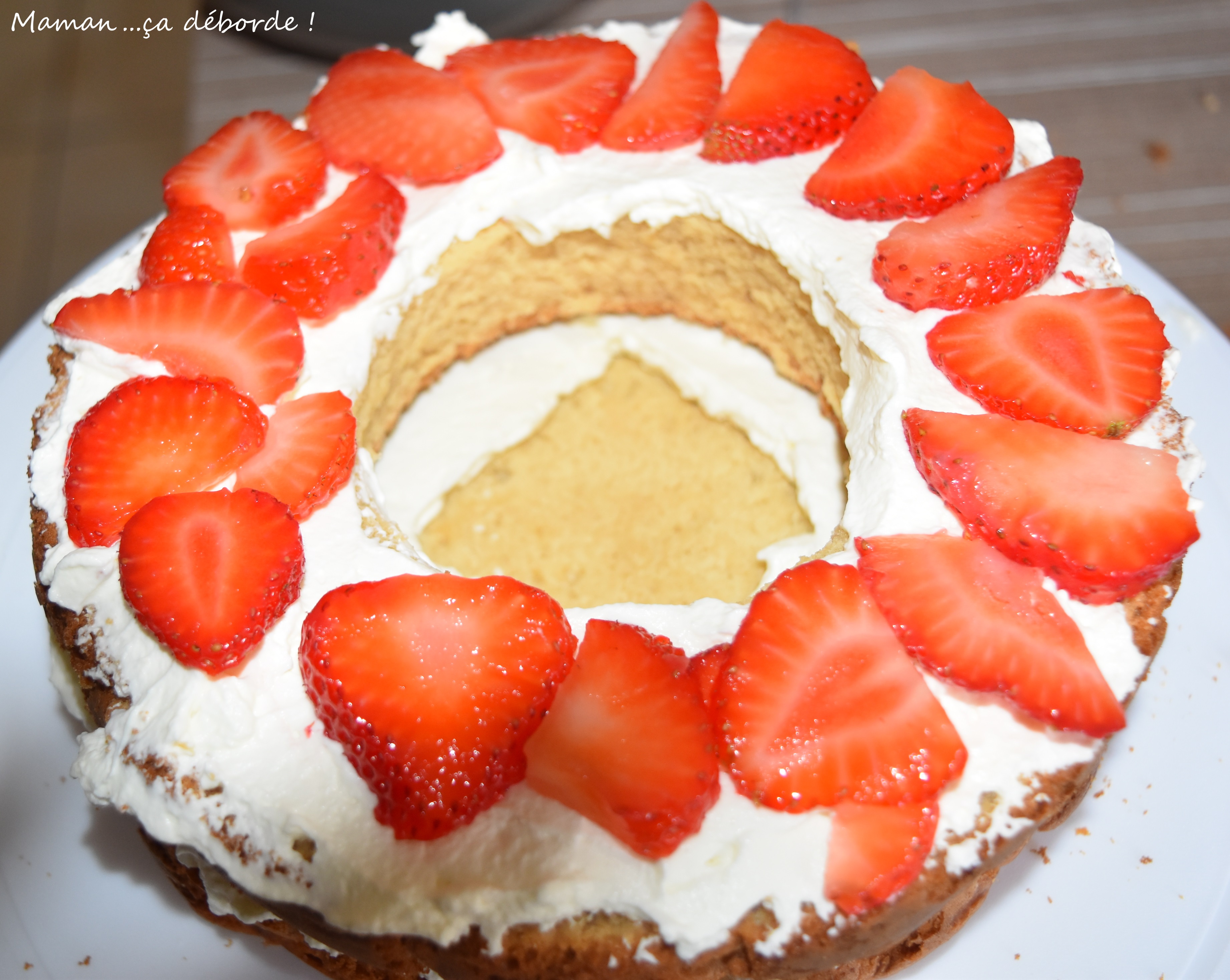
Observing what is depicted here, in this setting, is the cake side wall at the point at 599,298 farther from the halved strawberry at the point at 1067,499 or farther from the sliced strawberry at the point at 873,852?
the sliced strawberry at the point at 873,852

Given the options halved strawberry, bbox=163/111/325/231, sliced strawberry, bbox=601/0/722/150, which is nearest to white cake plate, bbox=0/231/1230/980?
halved strawberry, bbox=163/111/325/231

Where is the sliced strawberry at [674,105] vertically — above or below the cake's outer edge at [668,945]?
above

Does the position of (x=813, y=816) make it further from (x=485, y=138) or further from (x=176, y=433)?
(x=485, y=138)

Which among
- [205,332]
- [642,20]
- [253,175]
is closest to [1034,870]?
[205,332]

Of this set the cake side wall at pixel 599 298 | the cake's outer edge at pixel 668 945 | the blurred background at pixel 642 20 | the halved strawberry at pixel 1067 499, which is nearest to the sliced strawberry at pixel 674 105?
the cake side wall at pixel 599 298

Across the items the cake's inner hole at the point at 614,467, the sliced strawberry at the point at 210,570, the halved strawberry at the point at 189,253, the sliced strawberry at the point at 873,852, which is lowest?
the cake's inner hole at the point at 614,467

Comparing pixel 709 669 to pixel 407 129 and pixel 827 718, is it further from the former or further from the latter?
pixel 407 129

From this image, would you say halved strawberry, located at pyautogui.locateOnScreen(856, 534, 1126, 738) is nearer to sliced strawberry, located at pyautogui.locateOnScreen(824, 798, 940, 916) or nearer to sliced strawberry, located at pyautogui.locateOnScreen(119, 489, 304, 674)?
sliced strawberry, located at pyautogui.locateOnScreen(824, 798, 940, 916)
